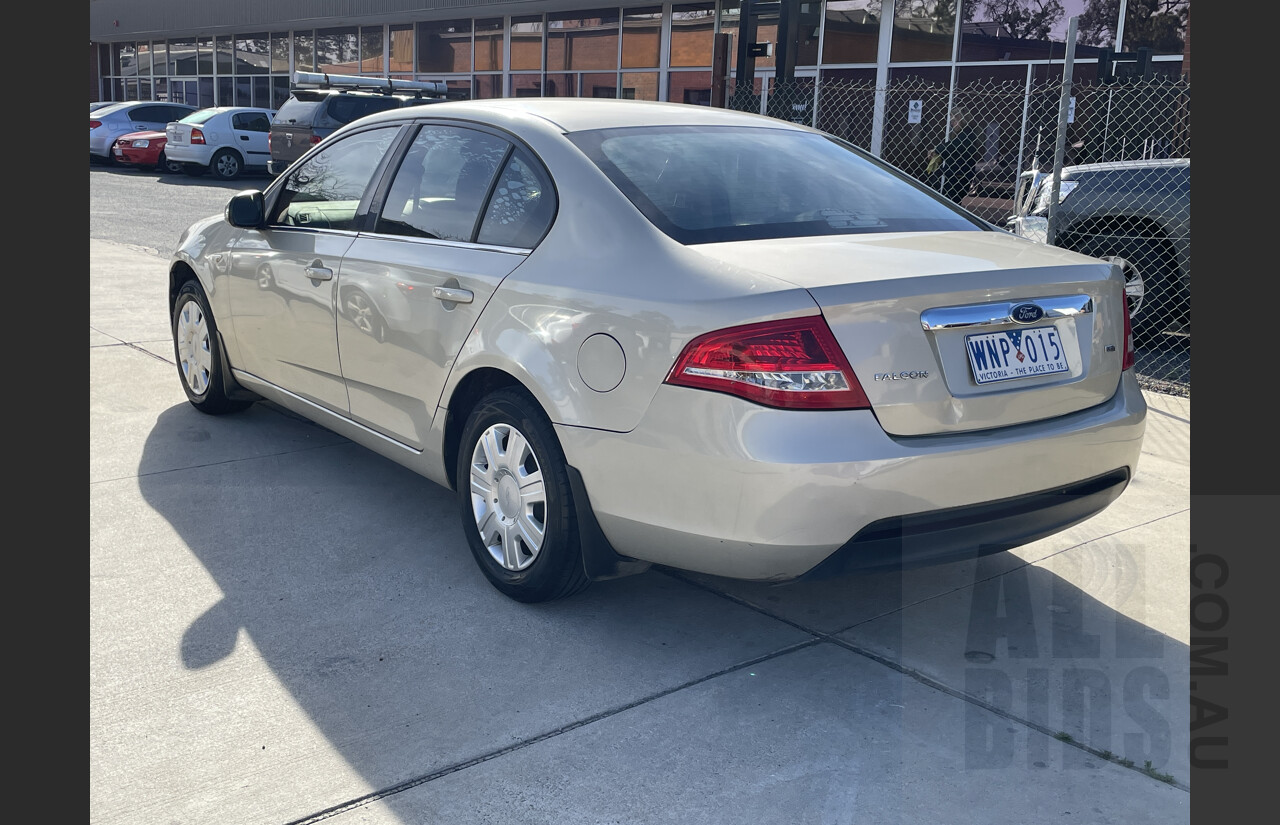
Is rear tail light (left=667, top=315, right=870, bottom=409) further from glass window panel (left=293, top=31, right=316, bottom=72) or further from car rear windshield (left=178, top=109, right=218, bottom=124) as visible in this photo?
glass window panel (left=293, top=31, right=316, bottom=72)

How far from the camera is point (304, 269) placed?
15.5 ft

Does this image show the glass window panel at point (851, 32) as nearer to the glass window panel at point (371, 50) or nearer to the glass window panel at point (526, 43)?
the glass window panel at point (526, 43)

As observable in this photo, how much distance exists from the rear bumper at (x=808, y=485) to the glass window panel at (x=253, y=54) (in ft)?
110

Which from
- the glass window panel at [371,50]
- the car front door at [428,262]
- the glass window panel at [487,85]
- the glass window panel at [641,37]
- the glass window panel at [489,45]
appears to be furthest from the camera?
the glass window panel at [371,50]

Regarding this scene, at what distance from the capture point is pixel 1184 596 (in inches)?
157

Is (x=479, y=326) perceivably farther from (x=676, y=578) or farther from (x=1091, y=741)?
(x=1091, y=741)

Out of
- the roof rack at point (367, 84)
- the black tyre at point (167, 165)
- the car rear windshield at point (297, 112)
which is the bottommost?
the black tyre at point (167, 165)

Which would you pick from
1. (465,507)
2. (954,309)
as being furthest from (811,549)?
(465,507)

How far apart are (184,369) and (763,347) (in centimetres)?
412

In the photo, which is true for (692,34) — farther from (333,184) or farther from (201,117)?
(333,184)

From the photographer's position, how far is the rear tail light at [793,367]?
2998 mm

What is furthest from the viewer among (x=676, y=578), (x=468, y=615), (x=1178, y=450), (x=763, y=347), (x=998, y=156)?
(x=998, y=156)

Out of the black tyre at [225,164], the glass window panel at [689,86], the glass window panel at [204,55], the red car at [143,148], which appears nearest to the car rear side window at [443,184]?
the glass window panel at [689,86]

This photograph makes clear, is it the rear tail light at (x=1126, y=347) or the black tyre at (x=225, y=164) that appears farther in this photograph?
the black tyre at (x=225, y=164)
